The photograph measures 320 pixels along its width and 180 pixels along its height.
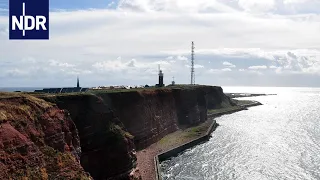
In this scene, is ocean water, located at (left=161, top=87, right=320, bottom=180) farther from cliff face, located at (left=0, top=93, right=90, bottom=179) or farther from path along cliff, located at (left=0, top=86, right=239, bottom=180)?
cliff face, located at (left=0, top=93, right=90, bottom=179)

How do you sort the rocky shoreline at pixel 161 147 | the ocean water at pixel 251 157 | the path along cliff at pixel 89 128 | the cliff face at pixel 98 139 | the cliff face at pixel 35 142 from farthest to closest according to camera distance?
the ocean water at pixel 251 157, the rocky shoreline at pixel 161 147, the cliff face at pixel 98 139, the path along cliff at pixel 89 128, the cliff face at pixel 35 142

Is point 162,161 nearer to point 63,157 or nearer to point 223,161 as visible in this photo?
point 223,161

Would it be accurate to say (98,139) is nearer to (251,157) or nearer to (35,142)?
(35,142)

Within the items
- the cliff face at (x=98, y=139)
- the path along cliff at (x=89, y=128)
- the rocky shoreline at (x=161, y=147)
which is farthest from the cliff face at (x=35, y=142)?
the rocky shoreline at (x=161, y=147)

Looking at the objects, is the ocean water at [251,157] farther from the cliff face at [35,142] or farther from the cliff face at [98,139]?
the cliff face at [35,142]

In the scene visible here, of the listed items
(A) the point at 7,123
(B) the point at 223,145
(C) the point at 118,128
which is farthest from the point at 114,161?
(B) the point at 223,145

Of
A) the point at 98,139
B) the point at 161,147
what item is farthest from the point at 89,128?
the point at 161,147

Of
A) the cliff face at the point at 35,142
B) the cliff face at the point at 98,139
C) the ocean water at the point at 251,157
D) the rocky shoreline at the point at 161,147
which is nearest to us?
the cliff face at the point at 35,142

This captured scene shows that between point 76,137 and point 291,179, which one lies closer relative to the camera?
point 76,137
